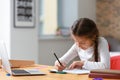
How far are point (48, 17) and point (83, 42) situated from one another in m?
3.12

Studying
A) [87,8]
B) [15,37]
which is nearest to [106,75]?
[15,37]

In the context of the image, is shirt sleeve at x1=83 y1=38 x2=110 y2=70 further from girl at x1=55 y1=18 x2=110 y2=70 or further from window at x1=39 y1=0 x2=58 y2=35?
window at x1=39 y1=0 x2=58 y2=35

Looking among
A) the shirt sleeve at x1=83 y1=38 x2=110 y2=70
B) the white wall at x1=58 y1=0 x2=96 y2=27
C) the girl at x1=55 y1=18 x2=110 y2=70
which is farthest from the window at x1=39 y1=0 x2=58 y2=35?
the shirt sleeve at x1=83 y1=38 x2=110 y2=70

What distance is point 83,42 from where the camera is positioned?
2.59 m

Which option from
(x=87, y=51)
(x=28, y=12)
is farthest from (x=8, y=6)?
(x=87, y=51)

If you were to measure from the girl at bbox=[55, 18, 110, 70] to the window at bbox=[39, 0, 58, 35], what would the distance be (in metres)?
2.87

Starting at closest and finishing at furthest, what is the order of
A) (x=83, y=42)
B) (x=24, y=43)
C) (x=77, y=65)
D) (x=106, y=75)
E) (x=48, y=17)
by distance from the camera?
(x=106, y=75), (x=77, y=65), (x=83, y=42), (x=24, y=43), (x=48, y=17)

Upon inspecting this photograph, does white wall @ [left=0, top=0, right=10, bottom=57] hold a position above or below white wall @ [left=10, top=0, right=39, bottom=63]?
above

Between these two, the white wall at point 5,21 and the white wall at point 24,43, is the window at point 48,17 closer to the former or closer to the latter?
the white wall at point 24,43

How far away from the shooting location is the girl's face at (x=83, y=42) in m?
2.52

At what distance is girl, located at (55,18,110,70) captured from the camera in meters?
2.47

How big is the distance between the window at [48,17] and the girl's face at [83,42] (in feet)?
9.39

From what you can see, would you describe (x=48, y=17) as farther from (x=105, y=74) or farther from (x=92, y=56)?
(x=105, y=74)

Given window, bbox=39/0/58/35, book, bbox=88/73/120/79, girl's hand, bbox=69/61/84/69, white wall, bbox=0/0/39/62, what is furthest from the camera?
window, bbox=39/0/58/35
